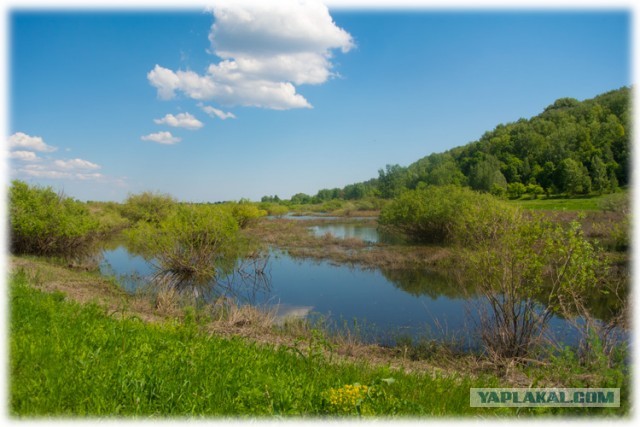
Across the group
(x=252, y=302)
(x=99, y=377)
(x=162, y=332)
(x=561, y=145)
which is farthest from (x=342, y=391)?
(x=561, y=145)

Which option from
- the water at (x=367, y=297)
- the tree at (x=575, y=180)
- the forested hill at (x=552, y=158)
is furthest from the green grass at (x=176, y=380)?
the tree at (x=575, y=180)

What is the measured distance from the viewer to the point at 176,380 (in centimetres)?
440

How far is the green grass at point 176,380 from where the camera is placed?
12.4 feet

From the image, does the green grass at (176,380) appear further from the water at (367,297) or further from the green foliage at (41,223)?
the green foliage at (41,223)

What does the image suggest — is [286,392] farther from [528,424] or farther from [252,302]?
[252,302]

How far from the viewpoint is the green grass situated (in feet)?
12.4

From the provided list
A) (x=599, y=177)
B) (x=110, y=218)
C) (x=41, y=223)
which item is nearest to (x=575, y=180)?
(x=599, y=177)

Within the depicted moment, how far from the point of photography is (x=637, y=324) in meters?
7.29

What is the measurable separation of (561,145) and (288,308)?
9167cm

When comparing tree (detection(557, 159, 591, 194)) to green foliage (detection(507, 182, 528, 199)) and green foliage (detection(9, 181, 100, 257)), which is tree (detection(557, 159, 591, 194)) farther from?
green foliage (detection(9, 181, 100, 257))

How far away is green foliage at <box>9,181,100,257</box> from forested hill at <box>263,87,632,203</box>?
41.7 metres

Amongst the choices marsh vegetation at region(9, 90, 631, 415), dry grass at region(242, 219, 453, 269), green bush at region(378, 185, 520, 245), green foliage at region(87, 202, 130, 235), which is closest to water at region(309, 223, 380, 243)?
marsh vegetation at region(9, 90, 631, 415)

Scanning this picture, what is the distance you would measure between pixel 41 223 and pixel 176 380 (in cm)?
2319

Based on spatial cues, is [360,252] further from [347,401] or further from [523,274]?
[347,401]
